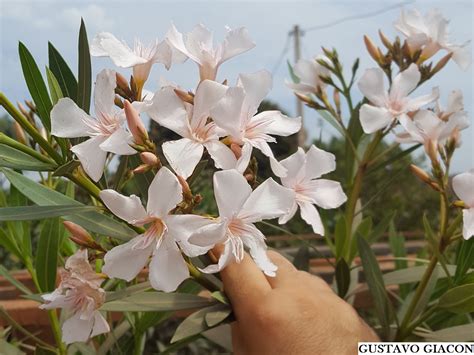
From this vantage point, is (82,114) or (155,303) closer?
(82,114)

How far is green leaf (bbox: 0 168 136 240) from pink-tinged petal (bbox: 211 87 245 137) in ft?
A: 0.66

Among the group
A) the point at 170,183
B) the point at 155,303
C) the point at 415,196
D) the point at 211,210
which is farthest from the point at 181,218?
the point at 415,196

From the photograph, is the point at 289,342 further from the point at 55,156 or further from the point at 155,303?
the point at 55,156

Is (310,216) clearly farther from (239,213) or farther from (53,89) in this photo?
(53,89)

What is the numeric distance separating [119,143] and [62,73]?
7.5 inches

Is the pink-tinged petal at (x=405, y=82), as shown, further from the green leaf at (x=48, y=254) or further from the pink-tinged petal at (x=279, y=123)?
the green leaf at (x=48, y=254)

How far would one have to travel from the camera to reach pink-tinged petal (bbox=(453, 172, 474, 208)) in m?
0.81

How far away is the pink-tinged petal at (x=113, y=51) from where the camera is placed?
2.07ft

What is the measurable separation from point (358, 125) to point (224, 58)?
575 mm

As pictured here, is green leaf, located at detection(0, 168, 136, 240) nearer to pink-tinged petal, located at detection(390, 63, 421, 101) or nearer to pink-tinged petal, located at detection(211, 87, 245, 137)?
pink-tinged petal, located at detection(211, 87, 245, 137)

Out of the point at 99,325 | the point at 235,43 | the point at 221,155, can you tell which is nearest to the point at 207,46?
the point at 235,43

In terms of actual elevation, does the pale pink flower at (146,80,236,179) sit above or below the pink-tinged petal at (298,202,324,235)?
above

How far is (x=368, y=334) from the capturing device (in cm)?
79

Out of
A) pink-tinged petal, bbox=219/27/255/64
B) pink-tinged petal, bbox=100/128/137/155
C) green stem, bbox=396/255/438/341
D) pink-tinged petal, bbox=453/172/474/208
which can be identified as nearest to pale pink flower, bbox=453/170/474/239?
pink-tinged petal, bbox=453/172/474/208
